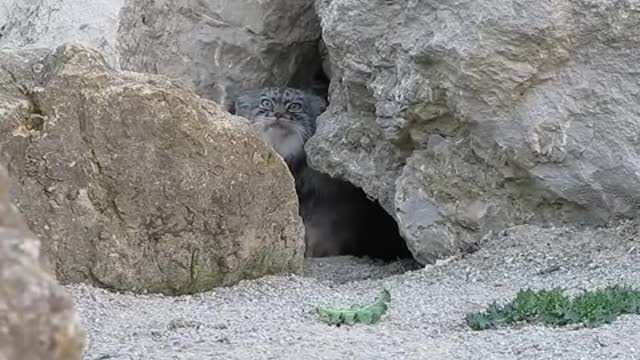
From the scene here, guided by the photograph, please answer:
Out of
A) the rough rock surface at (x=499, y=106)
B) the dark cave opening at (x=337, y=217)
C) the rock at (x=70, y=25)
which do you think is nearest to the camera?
the rough rock surface at (x=499, y=106)

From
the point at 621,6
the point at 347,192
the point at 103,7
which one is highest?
the point at 621,6

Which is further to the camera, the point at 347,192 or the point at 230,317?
the point at 347,192

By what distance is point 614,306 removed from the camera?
5055 millimetres

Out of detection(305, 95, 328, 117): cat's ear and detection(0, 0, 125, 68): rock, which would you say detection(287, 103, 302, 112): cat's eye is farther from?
detection(0, 0, 125, 68): rock

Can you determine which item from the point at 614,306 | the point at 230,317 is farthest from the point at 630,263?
the point at 230,317

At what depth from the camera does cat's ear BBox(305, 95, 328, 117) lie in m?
8.11

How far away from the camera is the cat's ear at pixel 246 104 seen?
26.1 feet

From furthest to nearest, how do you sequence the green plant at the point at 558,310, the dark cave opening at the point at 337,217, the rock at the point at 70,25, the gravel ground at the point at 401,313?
the dark cave opening at the point at 337,217, the rock at the point at 70,25, the green plant at the point at 558,310, the gravel ground at the point at 401,313

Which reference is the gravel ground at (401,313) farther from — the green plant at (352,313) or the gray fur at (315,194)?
the gray fur at (315,194)

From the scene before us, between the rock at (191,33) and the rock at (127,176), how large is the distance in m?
1.60

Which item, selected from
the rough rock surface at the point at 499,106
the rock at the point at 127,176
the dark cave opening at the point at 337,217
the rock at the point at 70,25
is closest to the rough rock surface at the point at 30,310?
the rock at the point at 127,176

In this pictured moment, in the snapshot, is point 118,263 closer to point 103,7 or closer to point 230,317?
point 230,317

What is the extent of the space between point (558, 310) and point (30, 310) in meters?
3.01

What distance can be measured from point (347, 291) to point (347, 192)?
2.59m
